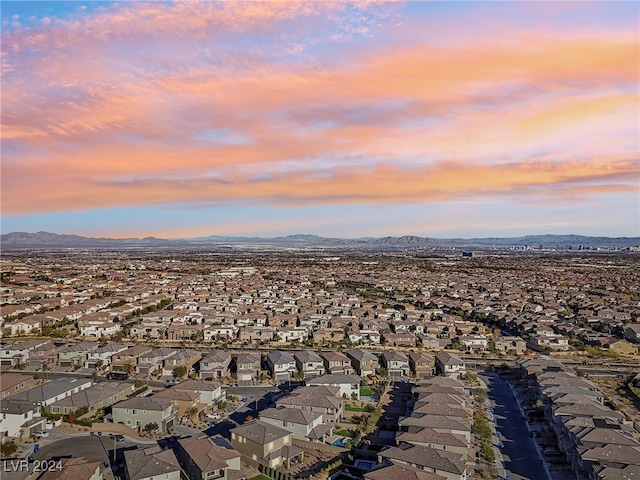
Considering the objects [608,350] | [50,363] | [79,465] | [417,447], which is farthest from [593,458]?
[50,363]

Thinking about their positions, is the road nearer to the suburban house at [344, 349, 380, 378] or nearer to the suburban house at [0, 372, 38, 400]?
the suburban house at [344, 349, 380, 378]

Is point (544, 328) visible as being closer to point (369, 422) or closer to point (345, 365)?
point (345, 365)

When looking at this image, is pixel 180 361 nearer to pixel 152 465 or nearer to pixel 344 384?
pixel 344 384

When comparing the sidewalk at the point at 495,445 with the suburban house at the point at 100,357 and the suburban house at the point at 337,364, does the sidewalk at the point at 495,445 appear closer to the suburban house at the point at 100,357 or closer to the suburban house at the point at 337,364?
the suburban house at the point at 337,364

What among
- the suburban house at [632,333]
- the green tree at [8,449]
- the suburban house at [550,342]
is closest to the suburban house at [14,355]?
the green tree at [8,449]

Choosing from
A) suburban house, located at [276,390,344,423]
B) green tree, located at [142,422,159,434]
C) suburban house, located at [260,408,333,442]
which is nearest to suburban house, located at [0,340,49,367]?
green tree, located at [142,422,159,434]

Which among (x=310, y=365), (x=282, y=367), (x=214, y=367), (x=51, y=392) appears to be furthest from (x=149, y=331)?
(x=310, y=365)
